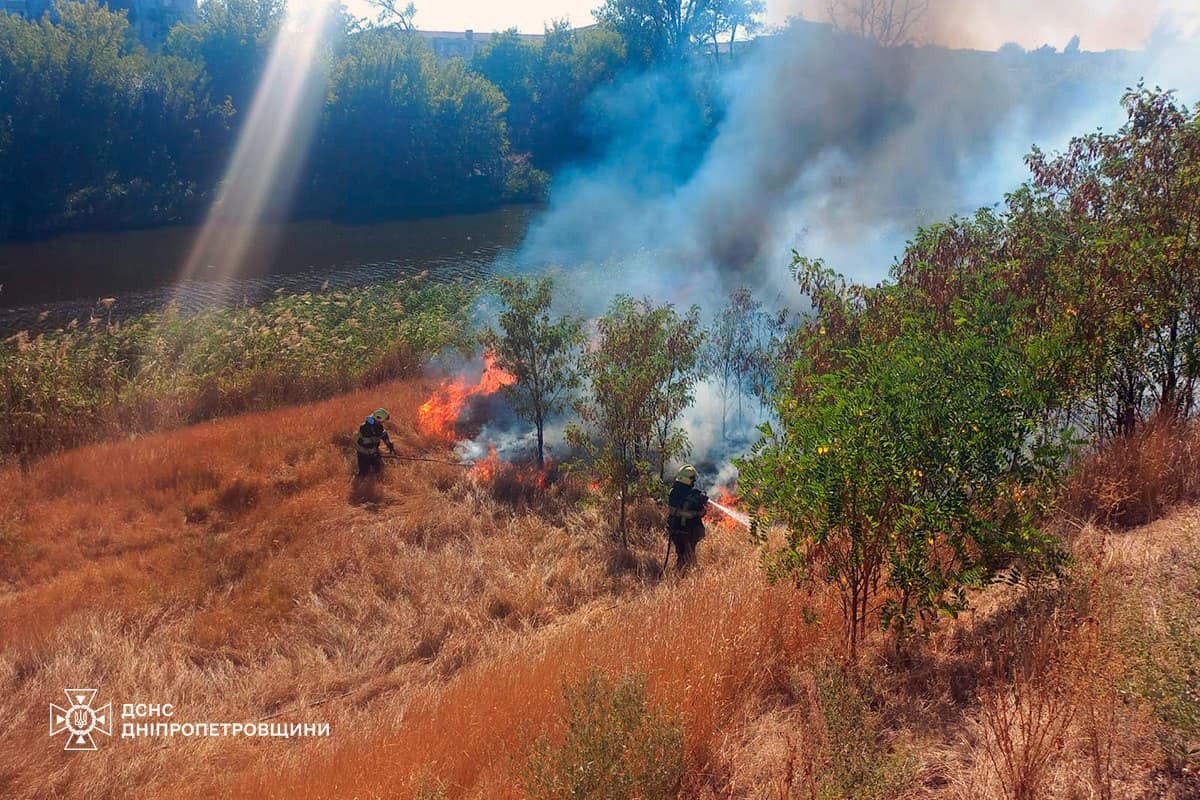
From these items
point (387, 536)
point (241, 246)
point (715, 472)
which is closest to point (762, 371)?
point (715, 472)

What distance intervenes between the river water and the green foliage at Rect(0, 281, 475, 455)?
686 cm

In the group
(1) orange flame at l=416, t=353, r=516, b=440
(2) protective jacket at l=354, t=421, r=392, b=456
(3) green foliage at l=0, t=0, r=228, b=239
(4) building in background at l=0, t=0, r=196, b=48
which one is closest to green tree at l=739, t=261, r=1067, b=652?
(2) protective jacket at l=354, t=421, r=392, b=456

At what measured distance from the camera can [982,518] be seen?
155 inches

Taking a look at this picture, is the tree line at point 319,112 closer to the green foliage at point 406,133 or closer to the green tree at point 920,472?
the green foliage at point 406,133

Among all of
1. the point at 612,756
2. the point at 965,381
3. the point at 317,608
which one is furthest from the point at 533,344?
the point at 612,756

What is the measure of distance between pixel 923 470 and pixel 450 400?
35.4ft

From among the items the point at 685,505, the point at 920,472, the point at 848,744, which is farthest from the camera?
the point at 685,505

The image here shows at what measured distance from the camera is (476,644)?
683 centimetres

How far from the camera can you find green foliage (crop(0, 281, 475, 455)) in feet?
37.3

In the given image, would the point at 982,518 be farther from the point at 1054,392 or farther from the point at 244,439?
the point at 244,439

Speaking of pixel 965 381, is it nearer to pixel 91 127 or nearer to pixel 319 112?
pixel 91 127

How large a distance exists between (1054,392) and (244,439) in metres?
10.8

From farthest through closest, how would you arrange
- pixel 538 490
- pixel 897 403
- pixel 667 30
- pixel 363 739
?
pixel 667 30 → pixel 538 490 → pixel 363 739 → pixel 897 403

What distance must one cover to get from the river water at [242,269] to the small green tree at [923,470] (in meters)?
22.3
